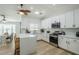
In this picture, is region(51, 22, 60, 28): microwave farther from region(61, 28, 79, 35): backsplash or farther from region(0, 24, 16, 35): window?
region(0, 24, 16, 35): window

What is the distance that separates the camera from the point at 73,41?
9.93 feet

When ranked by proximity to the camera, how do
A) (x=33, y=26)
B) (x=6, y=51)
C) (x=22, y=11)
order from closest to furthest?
1. (x=22, y=11)
2. (x=6, y=51)
3. (x=33, y=26)

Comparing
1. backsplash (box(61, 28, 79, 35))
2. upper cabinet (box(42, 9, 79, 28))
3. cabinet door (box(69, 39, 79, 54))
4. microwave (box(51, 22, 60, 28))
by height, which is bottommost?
cabinet door (box(69, 39, 79, 54))

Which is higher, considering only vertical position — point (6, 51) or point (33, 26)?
point (33, 26)

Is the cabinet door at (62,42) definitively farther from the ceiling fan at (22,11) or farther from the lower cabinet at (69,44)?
the ceiling fan at (22,11)

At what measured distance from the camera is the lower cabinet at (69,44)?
115 inches

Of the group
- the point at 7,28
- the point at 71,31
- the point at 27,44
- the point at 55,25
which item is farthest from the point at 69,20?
Result: the point at 7,28

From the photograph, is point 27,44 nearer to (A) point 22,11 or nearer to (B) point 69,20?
(A) point 22,11

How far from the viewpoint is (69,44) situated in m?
3.20

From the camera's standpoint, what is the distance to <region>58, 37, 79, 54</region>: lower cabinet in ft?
9.55

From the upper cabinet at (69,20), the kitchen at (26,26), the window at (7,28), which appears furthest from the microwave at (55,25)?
the window at (7,28)

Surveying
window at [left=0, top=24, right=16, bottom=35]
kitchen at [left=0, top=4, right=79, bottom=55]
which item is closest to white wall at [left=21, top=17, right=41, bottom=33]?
kitchen at [left=0, top=4, right=79, bottom=55]

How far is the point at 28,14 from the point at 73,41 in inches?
76.4
